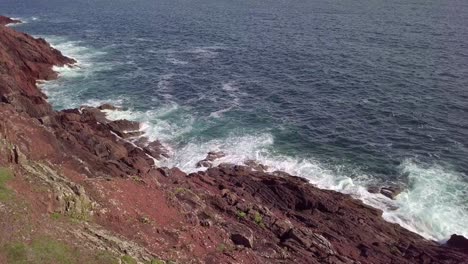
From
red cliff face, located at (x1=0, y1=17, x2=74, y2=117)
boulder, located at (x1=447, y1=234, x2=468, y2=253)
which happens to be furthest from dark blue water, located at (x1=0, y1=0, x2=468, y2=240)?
red cliff face, located at (x1=0, y1=17, x2=74, y2=117)

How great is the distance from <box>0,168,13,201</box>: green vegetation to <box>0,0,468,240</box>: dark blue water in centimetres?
2718

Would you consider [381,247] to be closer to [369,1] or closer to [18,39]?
[18,39]

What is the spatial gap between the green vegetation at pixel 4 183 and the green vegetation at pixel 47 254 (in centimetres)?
444

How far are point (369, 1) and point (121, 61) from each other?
349 feet

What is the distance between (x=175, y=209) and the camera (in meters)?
35.8

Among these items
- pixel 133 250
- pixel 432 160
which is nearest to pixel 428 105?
pixel 432 160

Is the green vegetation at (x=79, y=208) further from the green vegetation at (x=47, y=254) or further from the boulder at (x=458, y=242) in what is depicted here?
the boulder at (x=458, y=242)

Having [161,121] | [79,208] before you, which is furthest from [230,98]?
[79,208]

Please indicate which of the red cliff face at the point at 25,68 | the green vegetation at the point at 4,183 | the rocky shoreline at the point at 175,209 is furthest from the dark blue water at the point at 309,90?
the green vegetation at the point at 4,183

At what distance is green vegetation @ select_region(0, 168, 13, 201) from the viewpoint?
86.8 ft

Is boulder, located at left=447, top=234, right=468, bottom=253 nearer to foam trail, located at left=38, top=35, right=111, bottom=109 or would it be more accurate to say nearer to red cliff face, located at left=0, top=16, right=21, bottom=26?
foam trail, located at left=38, top=35, right=111, bottom=109

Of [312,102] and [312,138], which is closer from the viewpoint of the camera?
[312,138]

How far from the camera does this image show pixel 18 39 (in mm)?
88312

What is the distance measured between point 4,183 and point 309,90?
59003 millimetres
